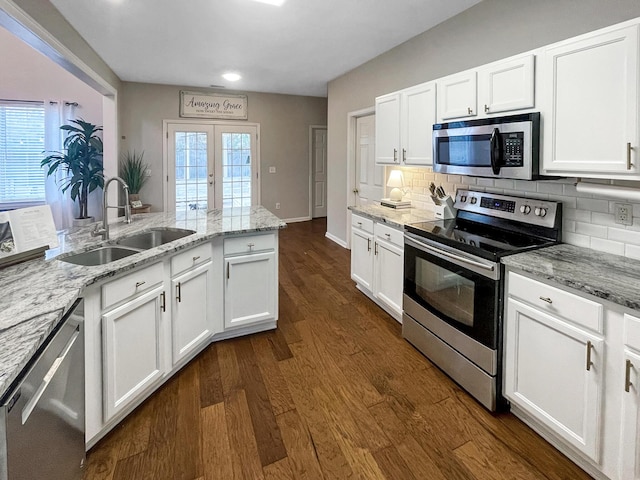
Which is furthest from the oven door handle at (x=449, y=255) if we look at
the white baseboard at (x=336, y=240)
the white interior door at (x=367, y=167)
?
the white baseboard at (x=336, y=240)

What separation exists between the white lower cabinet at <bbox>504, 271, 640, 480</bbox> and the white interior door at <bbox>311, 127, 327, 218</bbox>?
6429mm

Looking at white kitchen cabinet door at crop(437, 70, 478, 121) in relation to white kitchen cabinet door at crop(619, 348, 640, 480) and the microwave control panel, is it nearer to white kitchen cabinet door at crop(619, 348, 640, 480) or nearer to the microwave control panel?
the microwave control panel

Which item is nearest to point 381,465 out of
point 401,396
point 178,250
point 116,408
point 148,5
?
point 401,396

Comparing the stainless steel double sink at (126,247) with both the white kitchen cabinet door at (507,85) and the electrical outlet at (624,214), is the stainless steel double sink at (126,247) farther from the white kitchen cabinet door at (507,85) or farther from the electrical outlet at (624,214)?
the electrical outlet at (624,214)

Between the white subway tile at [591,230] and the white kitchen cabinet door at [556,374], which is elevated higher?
the white subway tile at [591,230]

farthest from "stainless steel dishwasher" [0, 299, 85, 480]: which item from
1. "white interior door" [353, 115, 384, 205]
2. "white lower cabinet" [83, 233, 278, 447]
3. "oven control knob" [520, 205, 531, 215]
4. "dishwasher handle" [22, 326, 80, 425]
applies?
"white interior door" [353, 115, 384, 205]

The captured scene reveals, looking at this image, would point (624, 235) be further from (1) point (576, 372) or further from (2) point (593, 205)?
(1) point (576, 372)

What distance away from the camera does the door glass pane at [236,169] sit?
7.06 meters

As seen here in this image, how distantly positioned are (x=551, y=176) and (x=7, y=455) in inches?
98.6

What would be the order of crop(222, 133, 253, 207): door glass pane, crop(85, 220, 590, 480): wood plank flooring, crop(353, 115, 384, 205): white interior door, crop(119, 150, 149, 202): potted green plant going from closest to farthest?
crop(85, 220, 590, 480): wood plank flooring, crop(353, 115, 384, 205): white interior door, crop(119, 150, 149, 202): potted green plant, crop(222, 133, 253, 207): door glass pane

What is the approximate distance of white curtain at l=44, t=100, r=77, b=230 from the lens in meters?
6.00

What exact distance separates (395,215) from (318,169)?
5020 mm

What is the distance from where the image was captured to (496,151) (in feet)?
7.10

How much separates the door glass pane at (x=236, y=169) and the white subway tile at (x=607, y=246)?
6.07 meters
